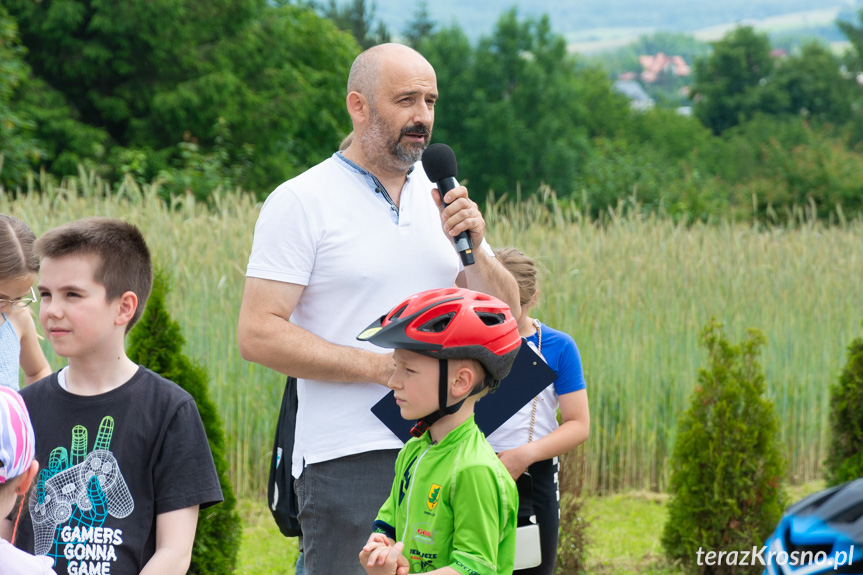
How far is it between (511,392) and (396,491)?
24.5 inches

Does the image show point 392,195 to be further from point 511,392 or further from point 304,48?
point 304,48

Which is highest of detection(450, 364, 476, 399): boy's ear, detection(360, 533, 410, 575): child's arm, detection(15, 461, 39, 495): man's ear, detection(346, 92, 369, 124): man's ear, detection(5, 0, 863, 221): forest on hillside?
detection(5, 0, 863, 221): forest on hillside

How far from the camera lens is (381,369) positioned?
2453 mm

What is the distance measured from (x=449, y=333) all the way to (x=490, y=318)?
152mm

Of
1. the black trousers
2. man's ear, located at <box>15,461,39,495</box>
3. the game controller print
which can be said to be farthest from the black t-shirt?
the black trousers

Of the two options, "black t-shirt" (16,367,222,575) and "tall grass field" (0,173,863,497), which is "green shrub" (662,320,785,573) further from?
"black t-shirt" (16,367,222,575)

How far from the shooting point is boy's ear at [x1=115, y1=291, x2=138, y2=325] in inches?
81.4

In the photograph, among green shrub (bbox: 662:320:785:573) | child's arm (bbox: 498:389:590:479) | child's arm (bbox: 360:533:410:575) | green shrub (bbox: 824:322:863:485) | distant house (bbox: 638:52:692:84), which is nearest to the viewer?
child's arm (bbox: 360:533:410:575)

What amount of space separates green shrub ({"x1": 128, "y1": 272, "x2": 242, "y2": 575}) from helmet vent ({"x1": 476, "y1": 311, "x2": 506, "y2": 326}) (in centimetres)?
205

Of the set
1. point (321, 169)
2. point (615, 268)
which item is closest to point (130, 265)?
point (321, 169)

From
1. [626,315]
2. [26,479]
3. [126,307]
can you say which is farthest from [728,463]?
[26,479]

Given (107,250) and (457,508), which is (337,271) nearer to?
(107,250)

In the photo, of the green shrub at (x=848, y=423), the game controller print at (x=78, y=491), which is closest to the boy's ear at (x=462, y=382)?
the game controller print at (x=78, y=491)

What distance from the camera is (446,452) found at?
6.59ft
